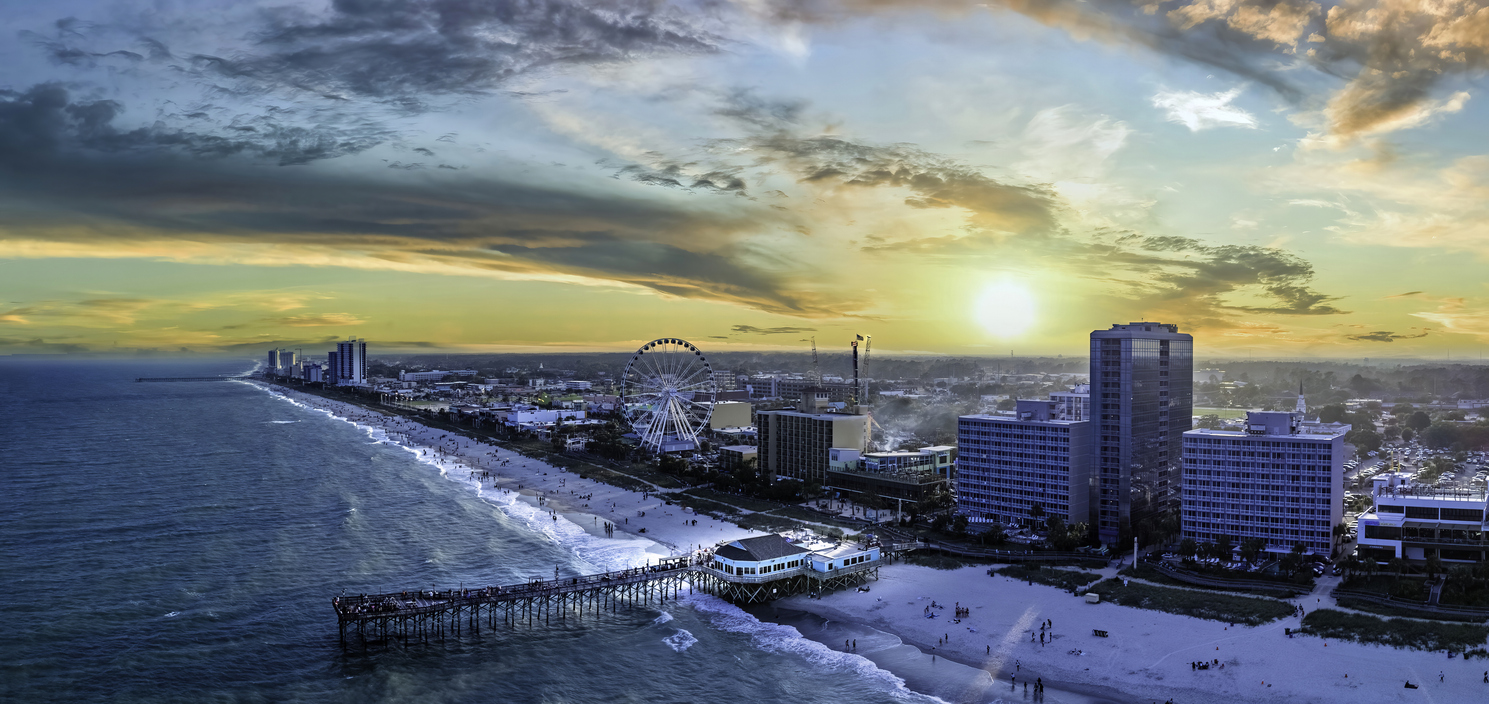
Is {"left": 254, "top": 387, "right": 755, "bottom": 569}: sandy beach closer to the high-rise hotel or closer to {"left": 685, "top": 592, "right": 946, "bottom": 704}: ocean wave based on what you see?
{"left": 685, "top": 592, "right": 946, "bottom": 704}: ocean wave

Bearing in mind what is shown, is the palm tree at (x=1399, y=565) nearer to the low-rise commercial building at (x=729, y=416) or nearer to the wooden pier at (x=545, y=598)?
the wooden pier at (x=545, y=598)

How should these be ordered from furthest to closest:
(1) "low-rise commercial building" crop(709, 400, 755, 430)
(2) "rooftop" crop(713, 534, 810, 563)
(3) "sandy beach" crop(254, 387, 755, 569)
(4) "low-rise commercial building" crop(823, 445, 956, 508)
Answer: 1. (1) "low-rise commercial building" crop(709, 400, 755, 430)
2. (4) "low-rise commercial building" crop(823, 445, 956, 508)
3. (3) "sandy beach" crop(254, 387, 755, 569)
4. (2) "rooftop" crop(713, 534, 810, 563)

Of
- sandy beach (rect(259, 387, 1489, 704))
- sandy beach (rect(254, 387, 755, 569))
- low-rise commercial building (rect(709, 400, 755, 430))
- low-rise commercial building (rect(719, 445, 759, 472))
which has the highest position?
low-rise commercial building (rect(709, 400, 755, 430))

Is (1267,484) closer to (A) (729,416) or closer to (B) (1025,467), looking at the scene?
(B) (1025,467)

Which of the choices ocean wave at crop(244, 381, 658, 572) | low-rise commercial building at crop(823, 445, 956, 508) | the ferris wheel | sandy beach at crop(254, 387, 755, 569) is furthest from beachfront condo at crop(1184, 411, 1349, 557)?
the ferris wheel

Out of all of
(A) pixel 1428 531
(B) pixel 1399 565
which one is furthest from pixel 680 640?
(A) pixel 1428 531

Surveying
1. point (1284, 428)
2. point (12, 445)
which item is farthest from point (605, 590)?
point (12, 445)
